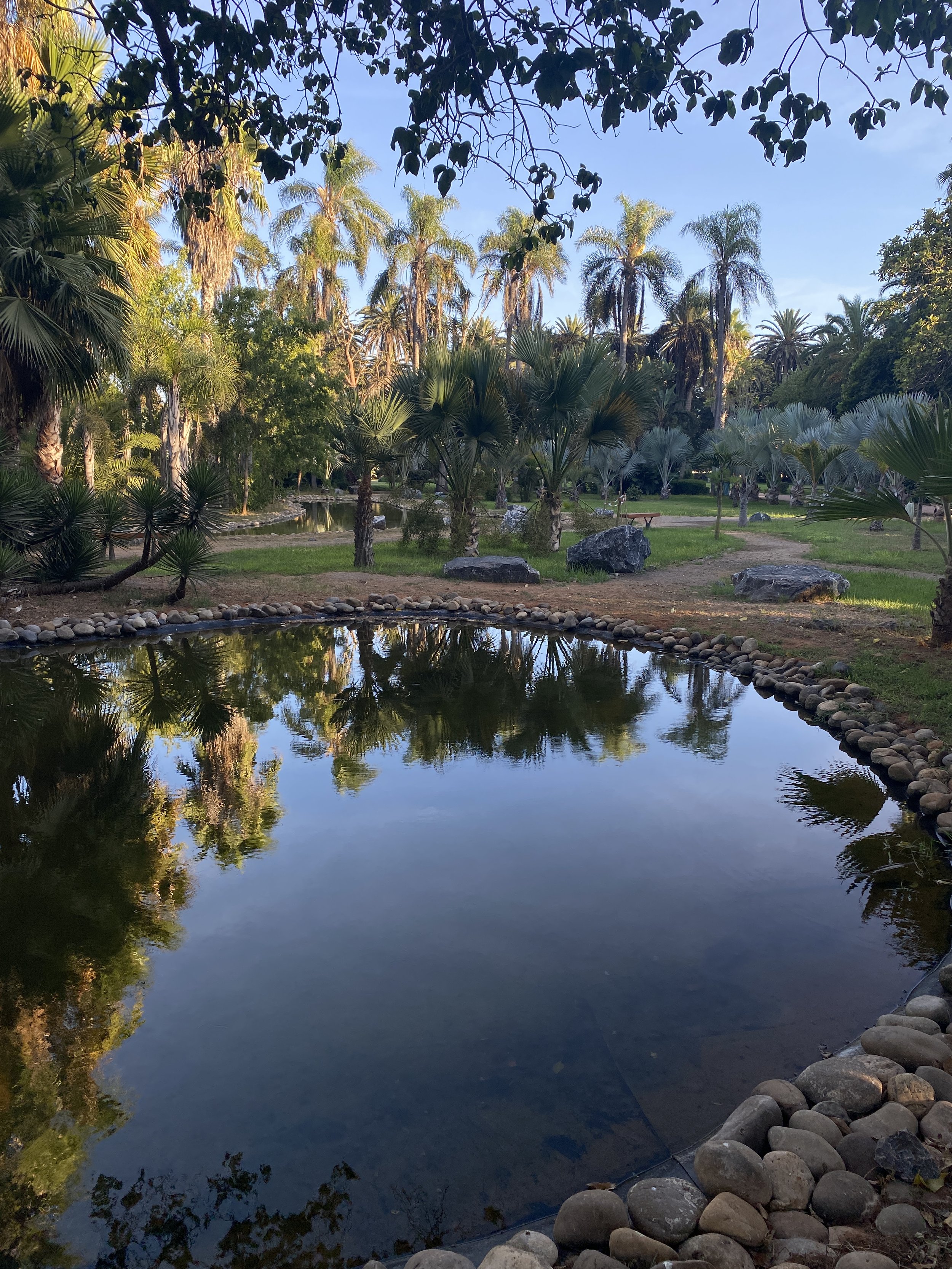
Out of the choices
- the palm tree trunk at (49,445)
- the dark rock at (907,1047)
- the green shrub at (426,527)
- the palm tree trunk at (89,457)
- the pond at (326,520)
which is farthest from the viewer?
the pond at (326,520)

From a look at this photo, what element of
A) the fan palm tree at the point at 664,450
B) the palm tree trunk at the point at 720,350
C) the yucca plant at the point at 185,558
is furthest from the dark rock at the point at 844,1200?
the fan palm tree at the point at 664,450

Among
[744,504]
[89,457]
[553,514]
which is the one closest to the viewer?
[553,514]

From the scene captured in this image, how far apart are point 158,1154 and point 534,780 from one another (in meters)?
3.92

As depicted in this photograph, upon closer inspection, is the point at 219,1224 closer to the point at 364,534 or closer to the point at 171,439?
the point at 364,534

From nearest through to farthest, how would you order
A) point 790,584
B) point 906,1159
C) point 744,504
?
point 906,1159, point 790,584, point 744,504

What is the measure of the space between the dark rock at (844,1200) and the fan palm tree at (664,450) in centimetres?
4104

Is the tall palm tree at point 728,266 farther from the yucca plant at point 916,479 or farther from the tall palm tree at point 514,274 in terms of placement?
the yucca plant at point 916,479

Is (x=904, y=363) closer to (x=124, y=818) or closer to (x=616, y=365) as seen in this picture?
(x=616, y=365)

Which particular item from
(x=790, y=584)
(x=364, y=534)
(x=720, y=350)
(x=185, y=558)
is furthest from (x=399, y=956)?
(x=720, y=350)

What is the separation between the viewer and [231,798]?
598 cm

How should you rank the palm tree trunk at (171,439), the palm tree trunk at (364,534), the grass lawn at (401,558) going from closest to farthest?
the grass lawn at (401,558), the palm tree trunk at (364,534), the palm tree trunk at (171,439)

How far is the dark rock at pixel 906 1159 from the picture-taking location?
249 centimetres

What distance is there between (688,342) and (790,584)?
37.4m

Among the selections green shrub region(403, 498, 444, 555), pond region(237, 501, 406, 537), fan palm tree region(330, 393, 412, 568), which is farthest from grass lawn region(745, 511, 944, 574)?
pond region(237, 501, 406, 537)
